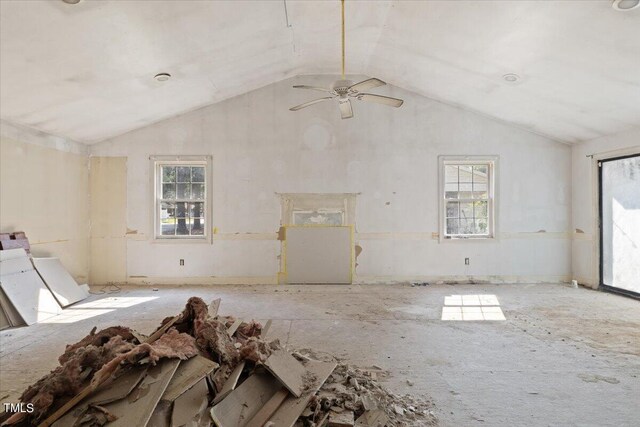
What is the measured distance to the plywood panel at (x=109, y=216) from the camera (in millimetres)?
6520

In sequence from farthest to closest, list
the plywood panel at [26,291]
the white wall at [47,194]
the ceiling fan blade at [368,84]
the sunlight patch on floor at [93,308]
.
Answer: the white wall at [47,194]
the sunlight patch on floor at [93,308]
the plywood panel at [26,291]
the ceiling fan blade at [368,84]

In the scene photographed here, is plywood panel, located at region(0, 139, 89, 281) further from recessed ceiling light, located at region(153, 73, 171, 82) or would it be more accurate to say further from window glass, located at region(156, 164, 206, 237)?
recessed ceiling light, located at region(153, 73, 171, 82)

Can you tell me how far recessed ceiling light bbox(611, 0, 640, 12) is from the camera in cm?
305

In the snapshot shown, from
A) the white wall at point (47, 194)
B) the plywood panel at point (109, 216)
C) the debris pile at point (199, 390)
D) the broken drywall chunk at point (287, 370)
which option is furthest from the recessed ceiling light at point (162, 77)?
the broken drywall chunk at point (287, 370)

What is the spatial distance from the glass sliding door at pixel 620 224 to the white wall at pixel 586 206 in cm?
10

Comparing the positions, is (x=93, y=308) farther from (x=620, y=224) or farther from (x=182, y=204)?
(x=620, y=224)

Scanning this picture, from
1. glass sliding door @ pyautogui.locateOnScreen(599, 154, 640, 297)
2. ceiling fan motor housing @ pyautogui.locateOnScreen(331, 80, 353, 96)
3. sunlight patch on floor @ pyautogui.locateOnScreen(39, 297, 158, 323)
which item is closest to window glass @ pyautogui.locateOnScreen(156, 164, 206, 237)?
sunlight patch on floor @ pyautogui.locateOnScreen(39, 297, 158, 323)

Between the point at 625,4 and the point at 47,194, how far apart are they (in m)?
7.52

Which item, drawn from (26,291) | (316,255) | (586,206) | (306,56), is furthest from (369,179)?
A: (26,291)

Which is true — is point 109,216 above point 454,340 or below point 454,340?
above

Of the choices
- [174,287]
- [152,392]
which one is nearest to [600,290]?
[152,392]

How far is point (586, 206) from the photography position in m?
6.35

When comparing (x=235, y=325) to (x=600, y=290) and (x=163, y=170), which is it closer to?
(x=163, y=170)

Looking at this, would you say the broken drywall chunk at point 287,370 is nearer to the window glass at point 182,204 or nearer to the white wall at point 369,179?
the white wall at point 369,179
